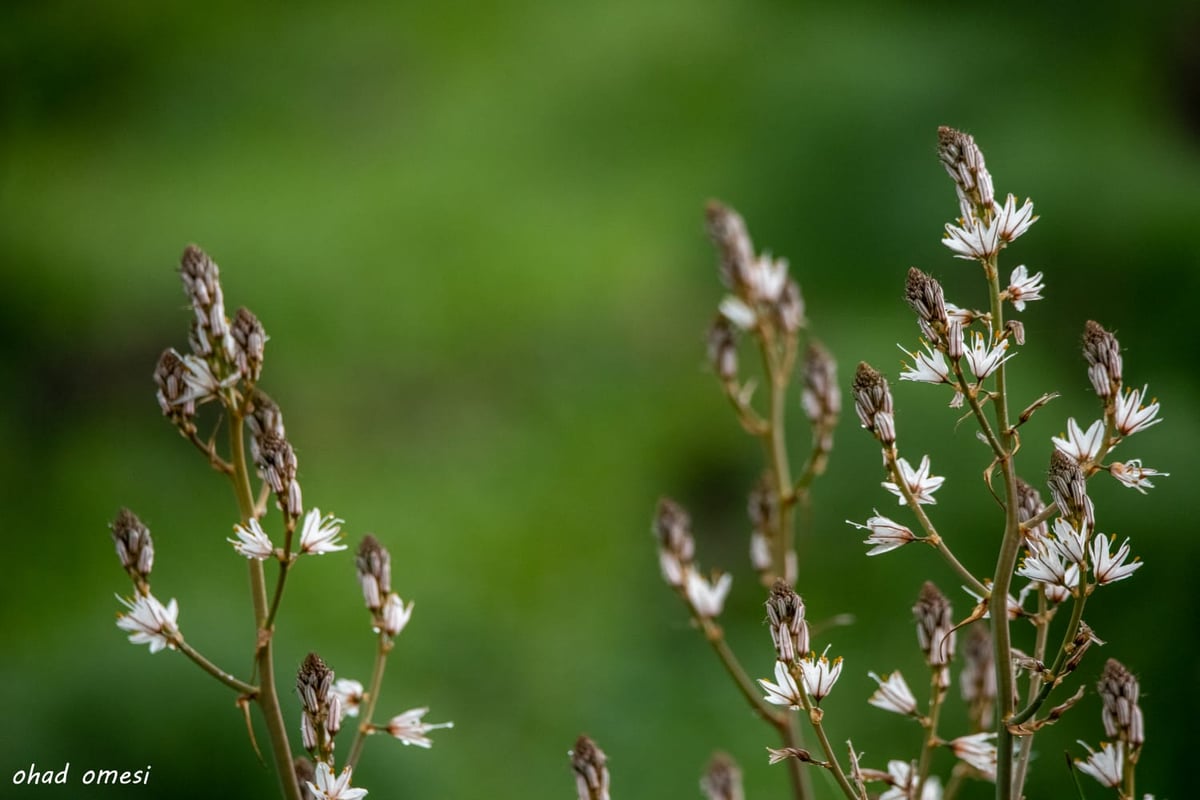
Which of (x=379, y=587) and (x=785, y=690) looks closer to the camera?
(x=785, y=690)

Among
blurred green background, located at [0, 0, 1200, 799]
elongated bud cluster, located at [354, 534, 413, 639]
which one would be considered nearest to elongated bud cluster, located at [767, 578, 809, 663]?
elongated bud cluster, located at [354, 534, 413, 639]

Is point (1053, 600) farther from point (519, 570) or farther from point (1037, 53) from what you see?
point (1037, 53)

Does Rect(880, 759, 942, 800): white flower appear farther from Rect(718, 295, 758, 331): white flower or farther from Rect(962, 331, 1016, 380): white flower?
Rect(718, 295, 758, 331): white flower

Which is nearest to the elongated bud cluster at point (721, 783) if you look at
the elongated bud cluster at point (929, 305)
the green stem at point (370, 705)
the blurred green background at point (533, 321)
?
the green stem at point (370, 705)

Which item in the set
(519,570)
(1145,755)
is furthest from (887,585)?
(519,570)

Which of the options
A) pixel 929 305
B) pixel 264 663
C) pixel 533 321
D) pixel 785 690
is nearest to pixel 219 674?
pixel 264 663

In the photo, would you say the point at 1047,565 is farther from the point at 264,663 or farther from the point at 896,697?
the point at 264,663

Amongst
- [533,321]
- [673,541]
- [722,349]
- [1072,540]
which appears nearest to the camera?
[1072,540]
